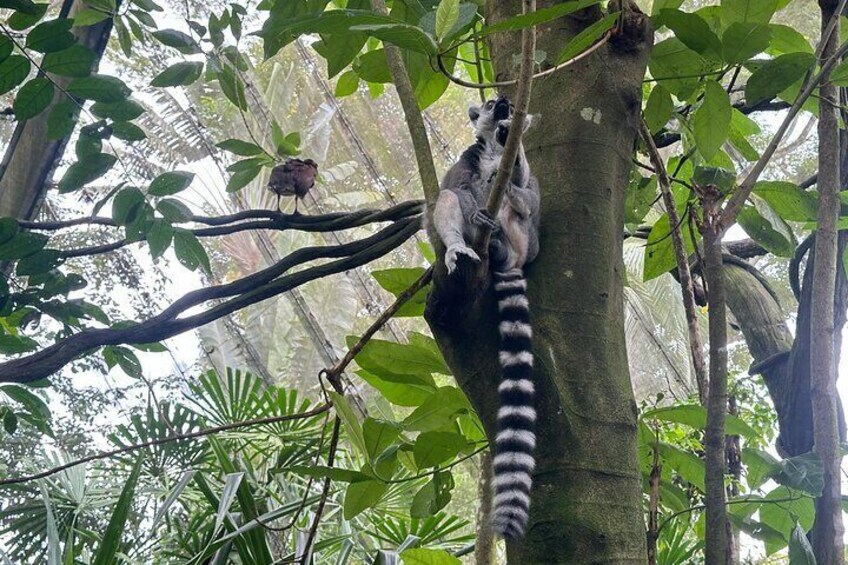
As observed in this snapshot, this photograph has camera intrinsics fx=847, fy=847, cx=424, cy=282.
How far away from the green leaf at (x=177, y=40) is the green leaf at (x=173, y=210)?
1.46 feet

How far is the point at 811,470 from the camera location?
1698 mm

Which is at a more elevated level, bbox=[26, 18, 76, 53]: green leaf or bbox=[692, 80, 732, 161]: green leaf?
bbox=[26, 18, 76, 53]: green leaf

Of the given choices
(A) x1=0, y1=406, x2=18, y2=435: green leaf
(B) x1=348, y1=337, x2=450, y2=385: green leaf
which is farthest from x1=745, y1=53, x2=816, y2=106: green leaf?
(A) x1=0, y1=406, x2=18, y2=435: green leaf

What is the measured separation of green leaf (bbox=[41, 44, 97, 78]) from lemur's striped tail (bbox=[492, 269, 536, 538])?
1.31m

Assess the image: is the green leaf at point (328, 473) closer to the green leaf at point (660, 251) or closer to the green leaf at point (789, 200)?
the green leaf at point (660, 251)

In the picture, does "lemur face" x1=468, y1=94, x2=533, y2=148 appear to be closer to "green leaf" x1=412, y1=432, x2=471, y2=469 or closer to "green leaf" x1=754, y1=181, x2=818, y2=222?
"green leaf" x1=754, y1=181, x2=818, y2=222

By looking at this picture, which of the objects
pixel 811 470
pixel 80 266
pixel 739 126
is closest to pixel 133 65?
pixel 80 266

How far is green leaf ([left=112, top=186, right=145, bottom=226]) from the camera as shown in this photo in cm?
247

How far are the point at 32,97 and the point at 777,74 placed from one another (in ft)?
6.20

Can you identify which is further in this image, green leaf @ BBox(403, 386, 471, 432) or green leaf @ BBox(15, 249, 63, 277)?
green leaf @ BBox(15, 249, 63, 277)

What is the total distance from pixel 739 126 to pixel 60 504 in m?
4.03

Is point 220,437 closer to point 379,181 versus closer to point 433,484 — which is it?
point 433,484

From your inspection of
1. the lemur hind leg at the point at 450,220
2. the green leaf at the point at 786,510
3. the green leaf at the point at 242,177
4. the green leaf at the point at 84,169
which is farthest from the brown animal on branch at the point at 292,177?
the green leaf at the point at 786,510

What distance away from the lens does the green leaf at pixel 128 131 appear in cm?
238
